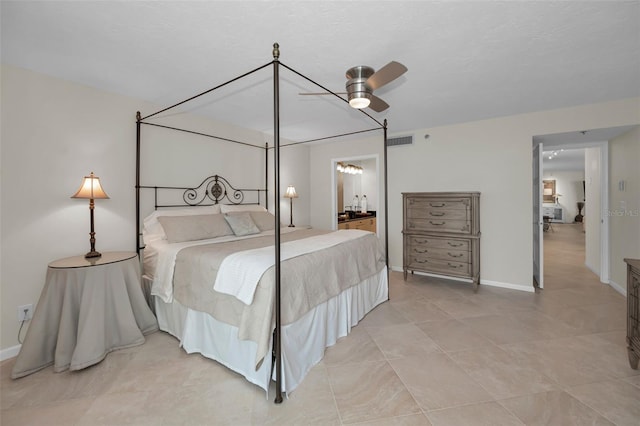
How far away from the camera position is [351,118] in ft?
12.5

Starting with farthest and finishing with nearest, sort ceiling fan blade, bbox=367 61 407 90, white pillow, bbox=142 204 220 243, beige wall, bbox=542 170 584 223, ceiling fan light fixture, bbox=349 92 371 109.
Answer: beige wall, bbox=542 170 584 223 < white pillow, bbox=142 204 220 243 < ceiling fan light fixture, bbox=349 92 371 109 < ceiling fan blade, bbox=367 61 407 90

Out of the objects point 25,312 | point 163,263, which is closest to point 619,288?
point 163,263

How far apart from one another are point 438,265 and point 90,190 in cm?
421

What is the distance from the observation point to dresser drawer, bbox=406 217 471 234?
3770 millimetres

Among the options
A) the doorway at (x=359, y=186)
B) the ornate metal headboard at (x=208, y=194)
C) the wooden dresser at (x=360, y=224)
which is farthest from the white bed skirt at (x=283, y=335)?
the doorway at (x=359, y=186)

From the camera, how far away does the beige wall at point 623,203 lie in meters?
3.28

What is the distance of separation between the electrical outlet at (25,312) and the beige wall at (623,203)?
6.39 m

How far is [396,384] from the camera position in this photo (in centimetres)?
189

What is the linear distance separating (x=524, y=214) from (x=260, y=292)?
3.78 m

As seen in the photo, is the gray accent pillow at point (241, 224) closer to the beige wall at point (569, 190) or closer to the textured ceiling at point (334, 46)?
the textured ceiling at point (334, 46)

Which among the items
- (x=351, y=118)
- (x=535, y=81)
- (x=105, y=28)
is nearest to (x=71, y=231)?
(x=105, y=28)

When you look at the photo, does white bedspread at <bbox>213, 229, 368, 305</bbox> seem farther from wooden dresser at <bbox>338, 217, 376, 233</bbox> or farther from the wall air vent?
wooden dresser at <bbox>338, 217, 376, 233</bbox>

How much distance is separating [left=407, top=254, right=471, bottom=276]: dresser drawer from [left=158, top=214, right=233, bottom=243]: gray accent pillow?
272 centimetres

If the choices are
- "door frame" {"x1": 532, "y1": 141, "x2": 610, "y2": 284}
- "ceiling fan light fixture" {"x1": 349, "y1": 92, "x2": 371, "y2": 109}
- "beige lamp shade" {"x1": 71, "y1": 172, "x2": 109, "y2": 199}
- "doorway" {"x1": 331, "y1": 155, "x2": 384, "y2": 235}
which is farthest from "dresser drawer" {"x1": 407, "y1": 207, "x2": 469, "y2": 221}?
"beige lamp shade" {"x1": 71, "y1": 172, "x2": 109, "y2": 199}
